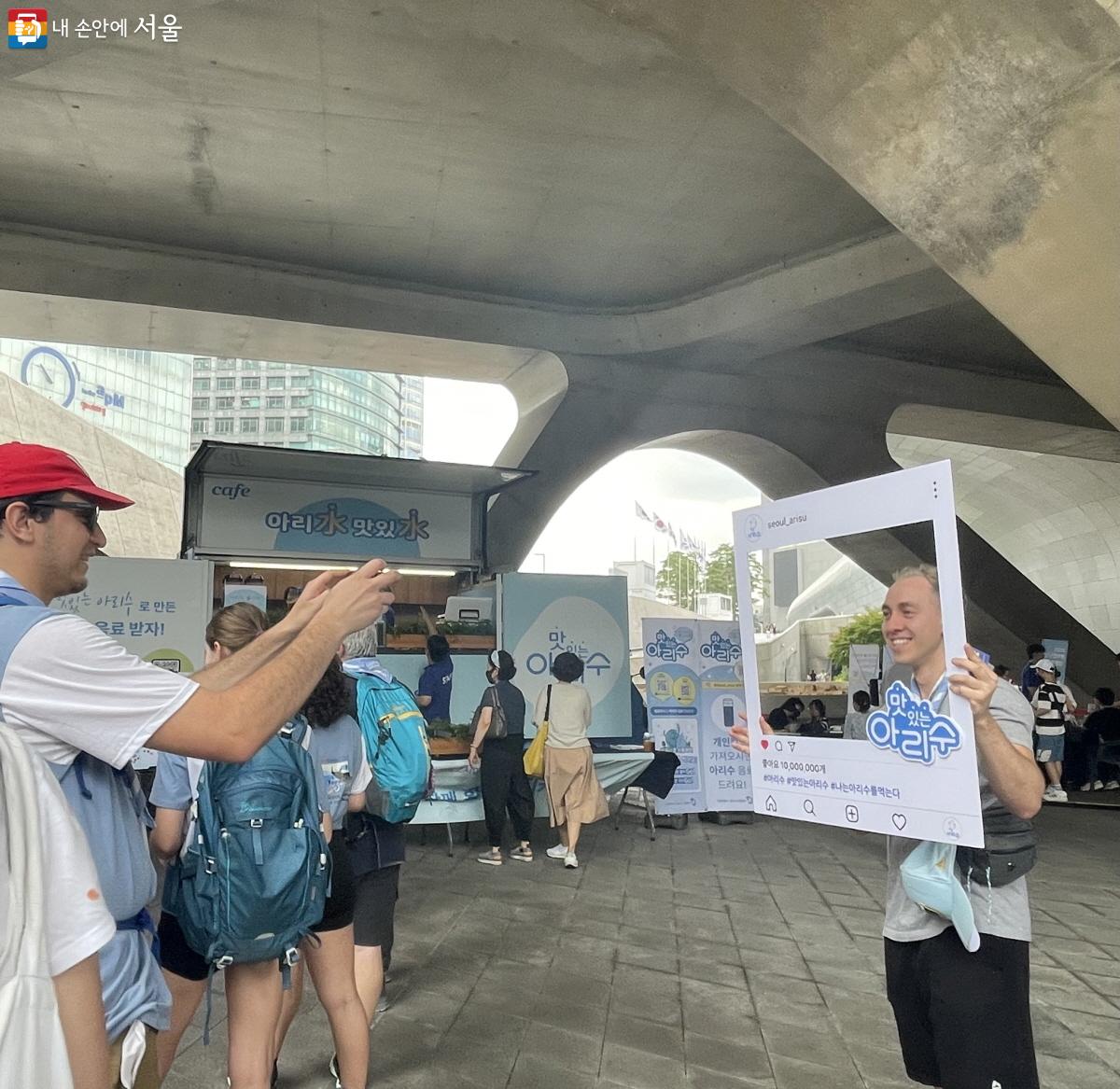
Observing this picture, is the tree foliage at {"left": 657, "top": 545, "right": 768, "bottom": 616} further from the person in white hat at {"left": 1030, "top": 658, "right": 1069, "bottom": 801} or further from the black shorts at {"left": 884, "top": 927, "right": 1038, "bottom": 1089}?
the black shorts at {"left": 884, "top": 927, "right": 1038, "bottom": 1089}

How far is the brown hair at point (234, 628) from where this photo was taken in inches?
94.9

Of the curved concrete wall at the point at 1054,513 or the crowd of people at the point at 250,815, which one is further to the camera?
the curved concrete wall at the point at 1054,513

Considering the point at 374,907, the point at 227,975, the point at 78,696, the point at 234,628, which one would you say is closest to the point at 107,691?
the point at 78,696

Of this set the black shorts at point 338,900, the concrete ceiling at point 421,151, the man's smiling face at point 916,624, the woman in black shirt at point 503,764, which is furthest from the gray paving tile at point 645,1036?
the concrete ceiling at point 421,151

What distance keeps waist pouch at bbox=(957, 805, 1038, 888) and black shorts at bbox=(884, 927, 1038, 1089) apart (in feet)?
0.41

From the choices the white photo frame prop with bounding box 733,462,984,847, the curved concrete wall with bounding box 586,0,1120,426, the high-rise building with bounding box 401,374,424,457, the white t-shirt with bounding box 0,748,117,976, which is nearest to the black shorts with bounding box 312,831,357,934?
the white photo frame prop with bounding box 733,462,984,847

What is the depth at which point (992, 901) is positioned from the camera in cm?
192

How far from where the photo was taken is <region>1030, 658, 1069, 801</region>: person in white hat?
1013 centimetres

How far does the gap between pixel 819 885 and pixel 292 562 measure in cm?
565

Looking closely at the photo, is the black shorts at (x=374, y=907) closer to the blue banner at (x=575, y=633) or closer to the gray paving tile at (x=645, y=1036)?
the gray paving tile at (x=645, y=1036)

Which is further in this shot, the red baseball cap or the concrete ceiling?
the concrete ceiling

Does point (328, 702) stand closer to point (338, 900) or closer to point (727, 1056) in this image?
point (338, 900)

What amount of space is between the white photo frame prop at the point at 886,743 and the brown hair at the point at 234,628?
1309 millimetres

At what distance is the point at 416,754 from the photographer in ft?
10.2
